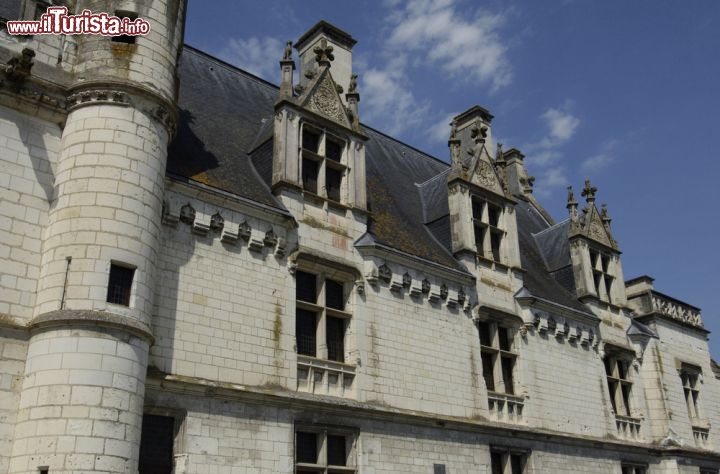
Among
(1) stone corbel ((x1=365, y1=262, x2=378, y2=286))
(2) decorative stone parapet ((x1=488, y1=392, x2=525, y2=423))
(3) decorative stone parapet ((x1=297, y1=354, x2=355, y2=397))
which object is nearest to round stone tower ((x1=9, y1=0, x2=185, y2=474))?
(3) decorative stone parapet ((x1=297, y1=354, x2=355, y2=397))

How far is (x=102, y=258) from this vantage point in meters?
10.7

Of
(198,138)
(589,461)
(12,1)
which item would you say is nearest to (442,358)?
(589,461)

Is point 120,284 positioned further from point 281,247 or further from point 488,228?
point 488,228

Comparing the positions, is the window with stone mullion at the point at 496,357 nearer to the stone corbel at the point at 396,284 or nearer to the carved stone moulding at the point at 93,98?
the stone corbel at the point at 396,284

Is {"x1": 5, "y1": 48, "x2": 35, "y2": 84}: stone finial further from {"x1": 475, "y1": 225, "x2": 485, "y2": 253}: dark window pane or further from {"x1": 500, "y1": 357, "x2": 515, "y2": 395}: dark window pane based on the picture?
{"x1": 500, "y1": 357, "x2": 515, "y2": 395}: dark window pane

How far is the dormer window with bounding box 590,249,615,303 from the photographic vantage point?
21.8 meters

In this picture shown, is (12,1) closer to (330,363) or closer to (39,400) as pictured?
(39,400)

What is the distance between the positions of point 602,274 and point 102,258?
51.5 feet

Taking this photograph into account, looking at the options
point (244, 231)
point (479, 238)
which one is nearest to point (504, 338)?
point (479, 238)

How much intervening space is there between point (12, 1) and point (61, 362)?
674cm

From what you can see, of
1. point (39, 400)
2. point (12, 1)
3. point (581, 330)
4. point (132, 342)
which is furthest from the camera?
point (581, 330)

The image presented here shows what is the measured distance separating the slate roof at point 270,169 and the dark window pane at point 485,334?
1.48 m

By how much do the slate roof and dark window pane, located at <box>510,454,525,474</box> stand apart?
435cm

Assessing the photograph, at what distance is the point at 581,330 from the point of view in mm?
19984
